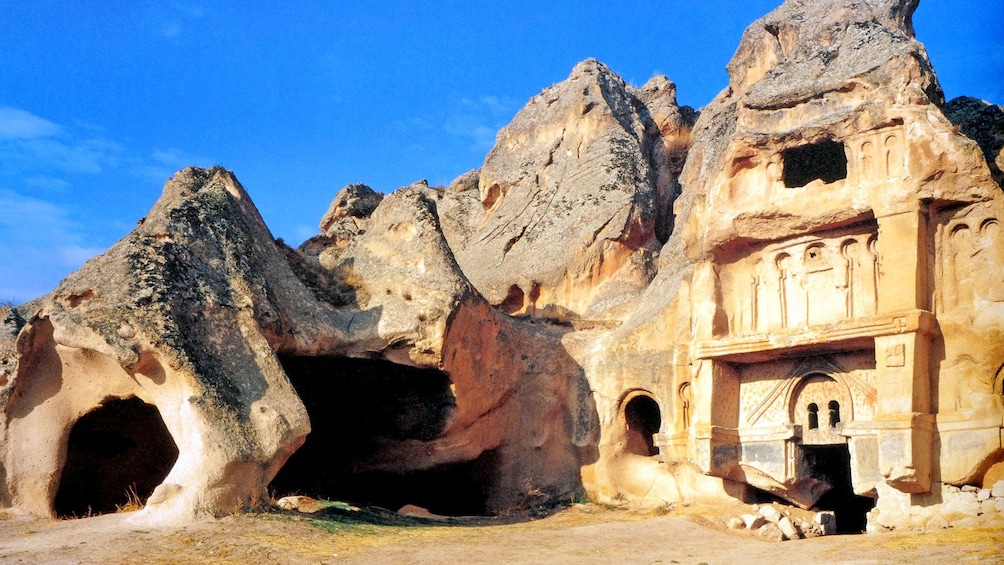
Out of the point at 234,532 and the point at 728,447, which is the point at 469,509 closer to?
the point at 728,447

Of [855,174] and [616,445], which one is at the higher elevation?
[855,174]

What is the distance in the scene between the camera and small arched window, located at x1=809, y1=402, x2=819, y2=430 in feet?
53.2

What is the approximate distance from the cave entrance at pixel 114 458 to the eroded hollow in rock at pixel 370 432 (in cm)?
202

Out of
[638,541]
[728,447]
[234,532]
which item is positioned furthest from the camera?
[728,447]

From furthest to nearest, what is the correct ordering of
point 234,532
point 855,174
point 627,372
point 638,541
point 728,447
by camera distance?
1. point 627,372
2. point 728,447
3. point 855,174
4. point 638,541
5. point 234,532

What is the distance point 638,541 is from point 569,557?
1.80 metres

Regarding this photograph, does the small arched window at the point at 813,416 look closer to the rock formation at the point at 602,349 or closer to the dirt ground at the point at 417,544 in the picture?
the rock formation at the point at 602,349

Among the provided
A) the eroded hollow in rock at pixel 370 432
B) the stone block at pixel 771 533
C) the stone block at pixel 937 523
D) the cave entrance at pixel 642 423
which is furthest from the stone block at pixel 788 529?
the eroded hollow in rock at pixel 370 432

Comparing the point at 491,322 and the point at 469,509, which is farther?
the point at 469,509

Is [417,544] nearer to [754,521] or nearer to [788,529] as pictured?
[754,521]

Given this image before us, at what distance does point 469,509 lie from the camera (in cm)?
1881

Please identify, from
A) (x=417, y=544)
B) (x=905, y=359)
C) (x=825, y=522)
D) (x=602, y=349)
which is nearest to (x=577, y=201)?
(x=602, y=349)

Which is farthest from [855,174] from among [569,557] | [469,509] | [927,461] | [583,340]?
[469,509]

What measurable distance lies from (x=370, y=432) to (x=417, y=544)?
5655 mm
